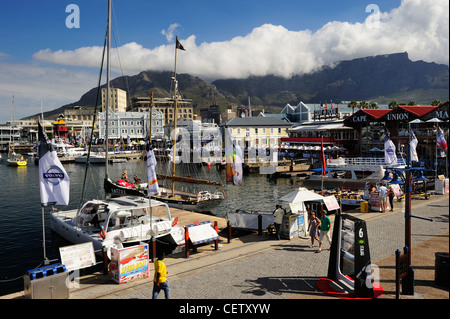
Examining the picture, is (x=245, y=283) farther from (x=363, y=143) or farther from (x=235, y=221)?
(x=363, y=143)

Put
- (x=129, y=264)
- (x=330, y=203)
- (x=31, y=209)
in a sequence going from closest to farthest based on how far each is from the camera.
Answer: (x=129, y=264) < (x=330, y=203) < (x=31, y=209)

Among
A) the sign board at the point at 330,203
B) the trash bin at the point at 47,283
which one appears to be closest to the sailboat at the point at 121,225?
the trash bin at the point at 47,283

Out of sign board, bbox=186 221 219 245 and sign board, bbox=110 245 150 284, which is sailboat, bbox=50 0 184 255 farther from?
sign board, bbox=110 245 150 284

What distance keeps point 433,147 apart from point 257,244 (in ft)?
140

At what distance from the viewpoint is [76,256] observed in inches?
552

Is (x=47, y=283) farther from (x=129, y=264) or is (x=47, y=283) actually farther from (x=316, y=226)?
(x=316, y=226)

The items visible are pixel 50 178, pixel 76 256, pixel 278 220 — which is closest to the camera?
pixel 50 178

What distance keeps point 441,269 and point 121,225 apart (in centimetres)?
1528

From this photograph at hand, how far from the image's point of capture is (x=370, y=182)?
3672cm

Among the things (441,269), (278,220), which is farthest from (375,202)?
(441,269)

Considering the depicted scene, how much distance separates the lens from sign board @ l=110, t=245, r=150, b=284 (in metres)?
13.3

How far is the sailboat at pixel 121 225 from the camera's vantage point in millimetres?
18422

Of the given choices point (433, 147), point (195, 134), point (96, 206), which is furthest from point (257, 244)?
point (195, 134)

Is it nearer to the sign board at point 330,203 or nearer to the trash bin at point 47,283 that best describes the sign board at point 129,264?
the trash bin at point 47,283
